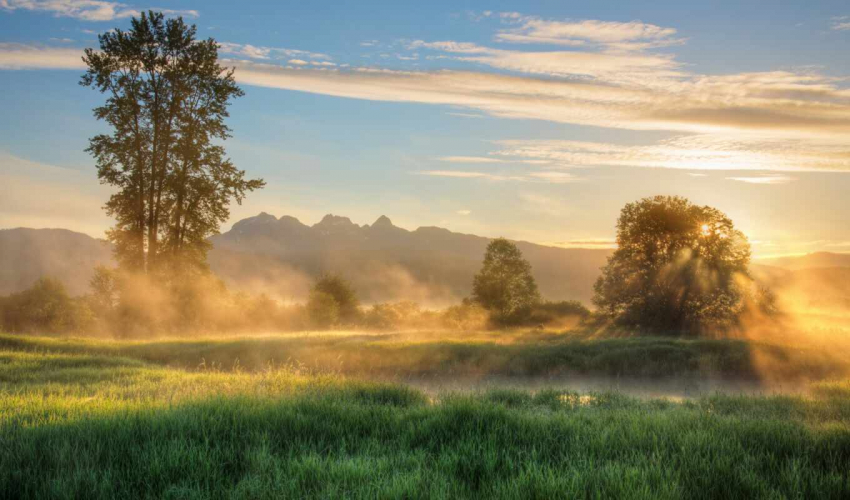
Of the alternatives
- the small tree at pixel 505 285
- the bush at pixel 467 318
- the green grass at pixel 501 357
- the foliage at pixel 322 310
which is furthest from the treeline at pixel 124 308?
the small tree at pixel 505 285

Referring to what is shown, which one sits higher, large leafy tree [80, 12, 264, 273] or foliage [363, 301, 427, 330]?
large leafy tree [80, 12, 264, 273]

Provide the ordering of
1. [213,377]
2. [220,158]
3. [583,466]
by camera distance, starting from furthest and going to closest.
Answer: [220,158], [213,377], [583,466]

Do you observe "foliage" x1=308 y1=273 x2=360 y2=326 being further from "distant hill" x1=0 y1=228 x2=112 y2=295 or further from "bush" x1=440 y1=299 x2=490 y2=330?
"distant hill" x1=0 y1=228 x2=112 y2=295

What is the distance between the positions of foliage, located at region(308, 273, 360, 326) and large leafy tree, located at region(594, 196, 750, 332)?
2713 cm

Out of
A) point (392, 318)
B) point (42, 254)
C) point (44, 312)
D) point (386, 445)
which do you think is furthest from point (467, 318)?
point (42, 254)

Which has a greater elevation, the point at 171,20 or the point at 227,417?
the point at 171,20

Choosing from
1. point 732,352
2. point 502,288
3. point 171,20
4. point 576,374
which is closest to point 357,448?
point 576,374

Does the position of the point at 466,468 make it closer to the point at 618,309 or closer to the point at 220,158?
the point at 220,158

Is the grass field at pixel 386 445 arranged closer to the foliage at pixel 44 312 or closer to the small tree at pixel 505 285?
the foliage at pixel 44 312

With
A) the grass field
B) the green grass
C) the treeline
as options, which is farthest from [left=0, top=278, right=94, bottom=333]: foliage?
the grass field

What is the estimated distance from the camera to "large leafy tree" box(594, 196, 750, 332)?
28109 millimetres

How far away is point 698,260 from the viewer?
2911 cm

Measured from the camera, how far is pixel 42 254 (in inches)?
5876

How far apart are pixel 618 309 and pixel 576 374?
14.8 m
